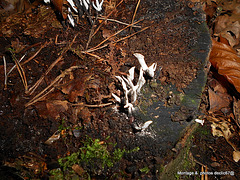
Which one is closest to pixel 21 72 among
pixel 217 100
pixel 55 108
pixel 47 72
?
pixel 47 72

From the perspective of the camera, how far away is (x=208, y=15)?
3326 millimetres

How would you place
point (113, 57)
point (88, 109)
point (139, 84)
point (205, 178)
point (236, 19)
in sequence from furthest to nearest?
1. point (236, 19)
2. point (205, 178)
3. point (113, 57)
4. point (88, 109)
5. point (139, 84)

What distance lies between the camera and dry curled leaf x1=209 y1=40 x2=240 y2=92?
2.35m

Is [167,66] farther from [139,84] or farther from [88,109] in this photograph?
[88,109]

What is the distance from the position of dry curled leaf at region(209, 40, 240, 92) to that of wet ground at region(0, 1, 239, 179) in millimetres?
710

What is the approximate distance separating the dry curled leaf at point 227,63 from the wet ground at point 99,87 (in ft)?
2.33

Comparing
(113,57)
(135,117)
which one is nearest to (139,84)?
(135,117)

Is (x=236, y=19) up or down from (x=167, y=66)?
down

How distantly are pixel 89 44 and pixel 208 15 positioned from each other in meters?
2.64

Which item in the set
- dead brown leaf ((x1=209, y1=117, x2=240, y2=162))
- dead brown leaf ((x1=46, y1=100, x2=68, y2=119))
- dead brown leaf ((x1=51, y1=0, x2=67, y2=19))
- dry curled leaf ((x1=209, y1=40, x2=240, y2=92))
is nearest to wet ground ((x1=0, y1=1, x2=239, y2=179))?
dead brown leaf ((x1=46, y1=100, x2=68, y2=119))

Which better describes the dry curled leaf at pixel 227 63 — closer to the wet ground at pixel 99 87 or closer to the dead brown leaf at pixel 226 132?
the dead brown leaf at pixel 226 132

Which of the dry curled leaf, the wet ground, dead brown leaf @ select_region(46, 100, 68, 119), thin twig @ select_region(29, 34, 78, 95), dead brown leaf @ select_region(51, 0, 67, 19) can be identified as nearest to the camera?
the wet ground

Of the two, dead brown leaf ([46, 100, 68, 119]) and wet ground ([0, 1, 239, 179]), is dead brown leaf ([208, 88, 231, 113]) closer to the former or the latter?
wet ground ([0, 1, 239, 179])

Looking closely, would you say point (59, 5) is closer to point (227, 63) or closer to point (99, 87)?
point (99, 87)
